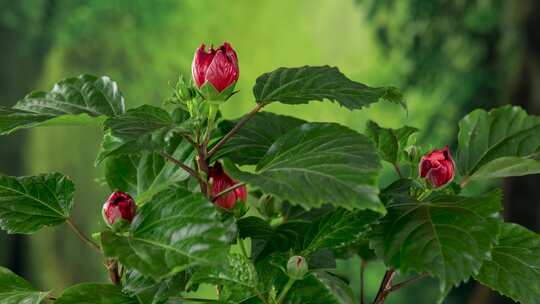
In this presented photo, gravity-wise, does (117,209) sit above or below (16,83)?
below

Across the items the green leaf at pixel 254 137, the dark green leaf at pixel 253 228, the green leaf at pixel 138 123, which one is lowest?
the dark green leaf at pixel 253 228

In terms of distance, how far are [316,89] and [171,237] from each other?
0.53ft

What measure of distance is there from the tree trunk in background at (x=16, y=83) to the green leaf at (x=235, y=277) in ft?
8.87

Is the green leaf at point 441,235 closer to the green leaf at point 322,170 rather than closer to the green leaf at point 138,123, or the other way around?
the green leaf at point 322,170

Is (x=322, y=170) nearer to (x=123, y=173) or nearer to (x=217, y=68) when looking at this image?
(x=217, y=68)

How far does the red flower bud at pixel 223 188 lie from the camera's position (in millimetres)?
591

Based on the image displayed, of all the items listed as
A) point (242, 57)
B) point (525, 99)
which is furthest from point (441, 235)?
point (242, 57)

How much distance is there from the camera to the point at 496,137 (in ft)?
2.27

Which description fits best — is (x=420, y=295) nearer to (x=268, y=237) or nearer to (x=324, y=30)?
(x=324, y=30)

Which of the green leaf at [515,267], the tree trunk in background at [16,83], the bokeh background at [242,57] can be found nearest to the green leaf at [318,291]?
the green leaf at [515,267]

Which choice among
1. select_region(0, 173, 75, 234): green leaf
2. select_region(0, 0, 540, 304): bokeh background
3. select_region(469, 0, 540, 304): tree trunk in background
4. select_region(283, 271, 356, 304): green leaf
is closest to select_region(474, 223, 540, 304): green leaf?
select_region(283, 271, 356, 304): green leaf

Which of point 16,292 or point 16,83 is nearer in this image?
point 16,292

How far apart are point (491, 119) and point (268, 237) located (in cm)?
23

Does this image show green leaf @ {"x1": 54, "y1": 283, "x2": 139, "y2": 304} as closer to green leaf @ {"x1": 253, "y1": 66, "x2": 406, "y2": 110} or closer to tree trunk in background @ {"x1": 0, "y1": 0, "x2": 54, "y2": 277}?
green leaf @ {"x1": 253, "y1": 66, "x2": 406, "y2": 110}
